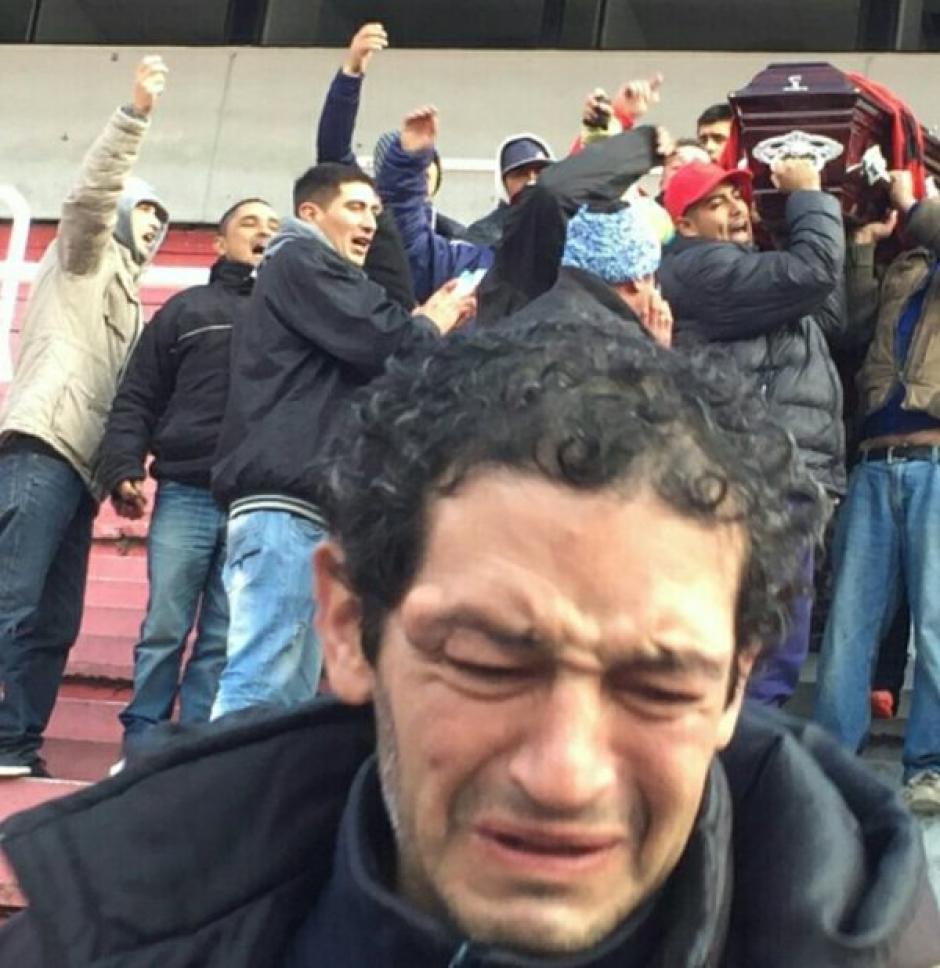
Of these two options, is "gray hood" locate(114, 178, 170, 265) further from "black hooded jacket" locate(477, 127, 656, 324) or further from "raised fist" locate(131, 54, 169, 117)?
"black hooded jacket" locate(477, 127, 656, 324)

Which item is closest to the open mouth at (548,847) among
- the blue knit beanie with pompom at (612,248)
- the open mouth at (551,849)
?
the open mouth at (551,849)

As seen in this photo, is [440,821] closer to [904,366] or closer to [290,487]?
[290,487]

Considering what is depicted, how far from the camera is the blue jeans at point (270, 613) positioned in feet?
13.3

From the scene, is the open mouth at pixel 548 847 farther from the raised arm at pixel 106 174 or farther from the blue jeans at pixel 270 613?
the raised arm at pixel 106 174

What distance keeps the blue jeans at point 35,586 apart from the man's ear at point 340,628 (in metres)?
3.06

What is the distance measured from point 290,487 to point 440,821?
2.81 metres

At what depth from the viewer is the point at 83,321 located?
514cm

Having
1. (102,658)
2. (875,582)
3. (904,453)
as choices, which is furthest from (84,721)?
(904,453)

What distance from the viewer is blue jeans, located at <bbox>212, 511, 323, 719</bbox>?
405 cm

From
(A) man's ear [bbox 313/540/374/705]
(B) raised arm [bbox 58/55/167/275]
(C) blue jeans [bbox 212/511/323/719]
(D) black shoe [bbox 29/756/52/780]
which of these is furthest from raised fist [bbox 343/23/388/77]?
(A) man's ear [bbox 313/540/374/705]

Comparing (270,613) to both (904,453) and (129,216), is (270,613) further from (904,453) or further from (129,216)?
(129,216)

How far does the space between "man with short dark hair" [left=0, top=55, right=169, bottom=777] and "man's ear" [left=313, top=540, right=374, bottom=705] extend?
302 centimetres

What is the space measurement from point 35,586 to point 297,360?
2.91 ft

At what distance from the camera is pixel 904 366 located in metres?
4.50
